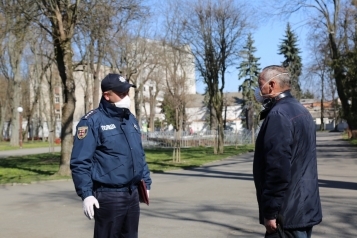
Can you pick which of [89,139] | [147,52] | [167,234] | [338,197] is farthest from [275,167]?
[147,52]

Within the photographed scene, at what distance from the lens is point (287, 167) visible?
4152 millimetres

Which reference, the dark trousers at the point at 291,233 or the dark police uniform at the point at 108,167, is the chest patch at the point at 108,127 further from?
the dark trousers at the point at 291,233

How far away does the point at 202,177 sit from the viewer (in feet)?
61.8

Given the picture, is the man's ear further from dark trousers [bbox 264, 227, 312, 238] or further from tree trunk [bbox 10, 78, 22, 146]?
tree trunk [bbox 10, 78, 22, 146]

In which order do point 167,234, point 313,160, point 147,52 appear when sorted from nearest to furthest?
1. point 313,160
2. point 167,234
3. point 147,52

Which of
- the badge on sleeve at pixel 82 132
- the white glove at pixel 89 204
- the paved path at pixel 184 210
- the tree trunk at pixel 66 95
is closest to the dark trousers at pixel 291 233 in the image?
the white glove at pixel 89 204

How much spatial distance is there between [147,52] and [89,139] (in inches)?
1691

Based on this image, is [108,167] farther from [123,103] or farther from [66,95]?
[66,95]

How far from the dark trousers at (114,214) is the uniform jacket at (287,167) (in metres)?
1.34

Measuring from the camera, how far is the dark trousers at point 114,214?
505cm

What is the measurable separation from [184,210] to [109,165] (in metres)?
6.24

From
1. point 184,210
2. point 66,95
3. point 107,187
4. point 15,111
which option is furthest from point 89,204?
point 15,111

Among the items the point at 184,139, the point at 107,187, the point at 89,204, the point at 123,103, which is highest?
the point at 184,139

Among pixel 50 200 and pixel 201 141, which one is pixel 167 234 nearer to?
pixel 50 200
